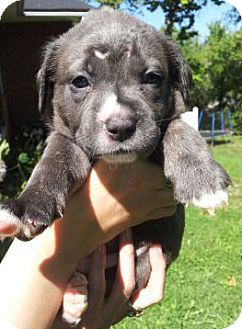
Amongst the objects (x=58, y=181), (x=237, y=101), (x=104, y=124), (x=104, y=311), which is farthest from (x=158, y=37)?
(x=237, y=101)

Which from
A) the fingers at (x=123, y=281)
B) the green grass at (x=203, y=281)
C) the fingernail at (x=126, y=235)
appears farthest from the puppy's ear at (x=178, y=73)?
the green grass at (x=203, y=281)

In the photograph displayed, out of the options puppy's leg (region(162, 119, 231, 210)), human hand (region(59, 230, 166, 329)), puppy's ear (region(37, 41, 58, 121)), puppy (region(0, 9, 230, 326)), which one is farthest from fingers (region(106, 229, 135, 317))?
puppy's ear (region(37, 41, 58, 121))

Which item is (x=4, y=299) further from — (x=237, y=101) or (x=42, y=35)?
(x=237, y=101)

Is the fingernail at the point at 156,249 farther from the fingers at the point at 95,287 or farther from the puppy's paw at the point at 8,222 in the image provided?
the puppy's paw at the point at 8,222

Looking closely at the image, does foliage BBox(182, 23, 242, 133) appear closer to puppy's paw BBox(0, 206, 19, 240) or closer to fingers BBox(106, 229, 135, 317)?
fingers BBox(106, 229, 135, 317)

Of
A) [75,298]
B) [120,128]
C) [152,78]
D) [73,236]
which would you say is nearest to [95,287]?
[75,298]

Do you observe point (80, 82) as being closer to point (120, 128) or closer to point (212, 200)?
point (120, 128)
